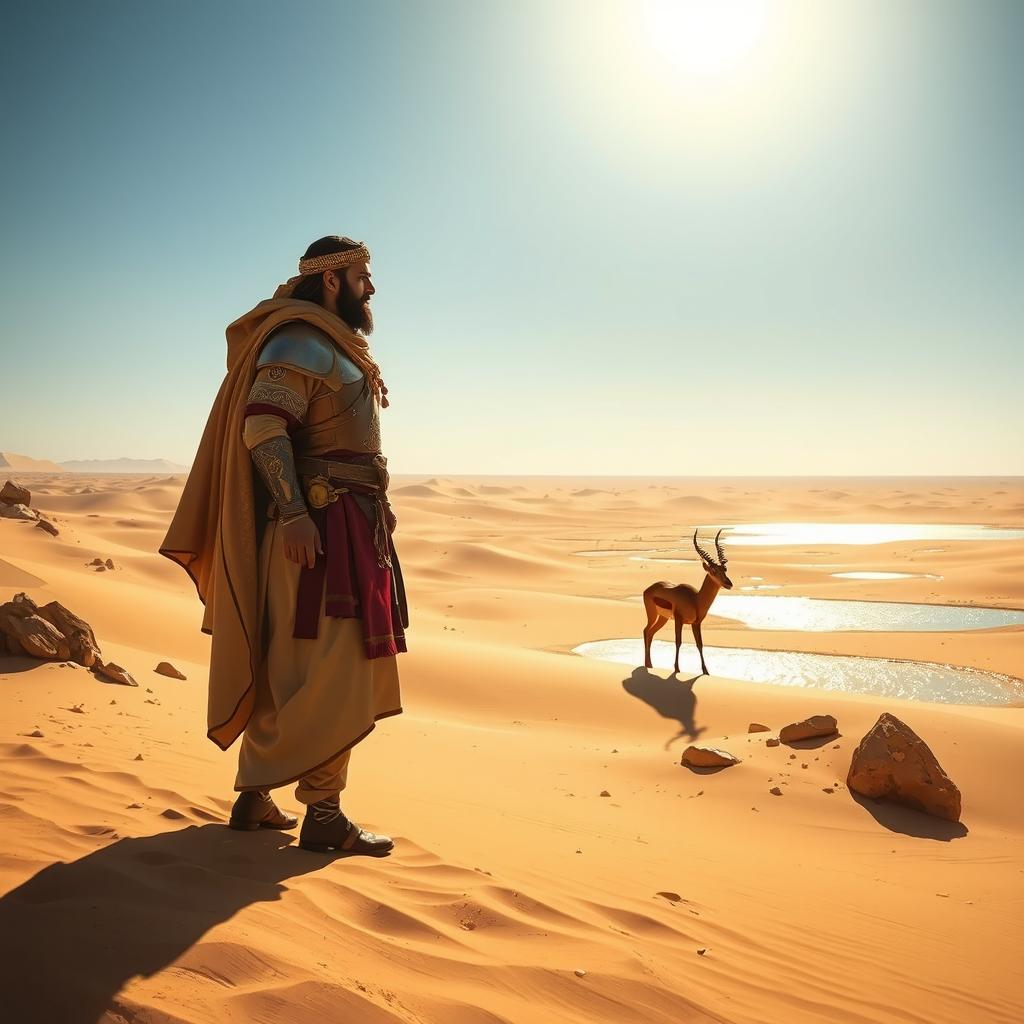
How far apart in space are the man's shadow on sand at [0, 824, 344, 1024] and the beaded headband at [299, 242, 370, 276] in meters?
2.57

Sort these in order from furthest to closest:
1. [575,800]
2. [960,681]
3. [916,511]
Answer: [916,511] → [960,681] → [575,800]

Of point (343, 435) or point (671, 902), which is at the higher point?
point (343, 435)

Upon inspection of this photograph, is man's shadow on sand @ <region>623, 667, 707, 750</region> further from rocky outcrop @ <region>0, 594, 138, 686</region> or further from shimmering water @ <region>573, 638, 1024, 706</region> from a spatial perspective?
rocky outcrop @ <region>0, 594, 138, 686</region>

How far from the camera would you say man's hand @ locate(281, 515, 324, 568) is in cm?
313

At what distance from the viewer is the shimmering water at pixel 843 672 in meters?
10.5

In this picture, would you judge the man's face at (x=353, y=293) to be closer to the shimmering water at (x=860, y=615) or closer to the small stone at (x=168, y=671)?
the small stone at (x=168, y=671)

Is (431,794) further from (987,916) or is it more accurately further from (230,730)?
(987,916)

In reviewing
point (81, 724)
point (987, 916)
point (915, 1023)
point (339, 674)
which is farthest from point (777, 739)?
point (81, 724)

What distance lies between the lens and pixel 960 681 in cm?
1112

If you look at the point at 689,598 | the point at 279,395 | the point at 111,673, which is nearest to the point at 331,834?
the point at 279,395

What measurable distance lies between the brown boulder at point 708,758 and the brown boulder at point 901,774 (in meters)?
0.93

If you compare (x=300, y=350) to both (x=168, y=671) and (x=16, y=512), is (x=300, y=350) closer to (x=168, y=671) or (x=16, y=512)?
(x=168, y=671)

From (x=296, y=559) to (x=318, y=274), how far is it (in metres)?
1.39

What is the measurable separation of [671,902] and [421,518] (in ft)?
148
